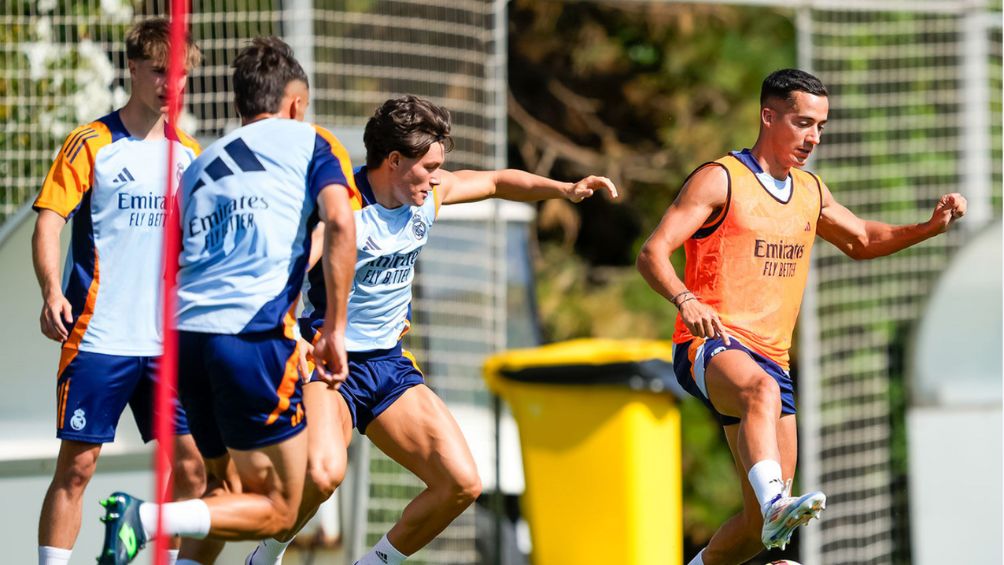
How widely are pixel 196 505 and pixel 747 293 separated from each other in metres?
2.30

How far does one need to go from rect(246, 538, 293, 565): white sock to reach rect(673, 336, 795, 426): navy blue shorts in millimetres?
1707

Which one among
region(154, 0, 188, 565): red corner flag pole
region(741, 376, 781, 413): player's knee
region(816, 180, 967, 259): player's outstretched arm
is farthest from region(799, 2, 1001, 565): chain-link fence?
region(154, 0, 188, 565): red corner flag pole

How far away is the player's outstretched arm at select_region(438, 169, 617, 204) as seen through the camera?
581 cm

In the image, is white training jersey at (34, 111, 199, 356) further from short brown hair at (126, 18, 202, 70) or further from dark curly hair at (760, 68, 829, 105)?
dark curly hair at (760, 68, 829, 105)

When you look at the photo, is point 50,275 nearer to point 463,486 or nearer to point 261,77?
point 261,77

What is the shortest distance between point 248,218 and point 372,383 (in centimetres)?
97

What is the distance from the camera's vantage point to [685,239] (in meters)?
5.75

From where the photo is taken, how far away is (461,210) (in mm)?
10562

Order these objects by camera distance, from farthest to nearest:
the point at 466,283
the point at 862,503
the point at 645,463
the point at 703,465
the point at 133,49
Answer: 1. the point at 703,465
2. the point at 862,503
3. the point at 466,283
4. the point at 645,463
5. the point at 133,49

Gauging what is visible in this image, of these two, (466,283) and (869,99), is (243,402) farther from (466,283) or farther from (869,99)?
(869,99)

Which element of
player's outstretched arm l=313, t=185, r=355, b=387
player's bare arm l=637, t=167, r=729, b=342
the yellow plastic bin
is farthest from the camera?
the yellow plastic bin

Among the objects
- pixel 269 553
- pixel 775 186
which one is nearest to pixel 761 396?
pixel 775 186

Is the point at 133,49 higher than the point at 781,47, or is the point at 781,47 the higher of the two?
the point at 781,47

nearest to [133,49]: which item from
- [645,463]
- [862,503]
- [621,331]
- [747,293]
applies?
[747,293]
